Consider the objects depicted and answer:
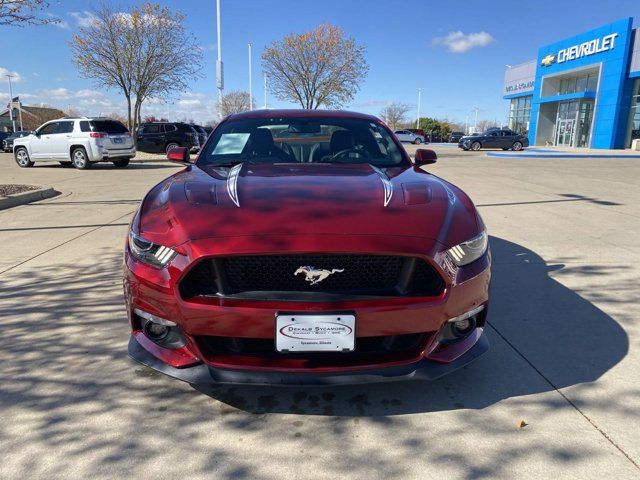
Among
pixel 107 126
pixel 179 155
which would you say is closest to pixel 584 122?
pixel 107 126

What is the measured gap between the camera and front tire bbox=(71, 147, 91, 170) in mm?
16250

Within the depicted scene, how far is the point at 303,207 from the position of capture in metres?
2.38

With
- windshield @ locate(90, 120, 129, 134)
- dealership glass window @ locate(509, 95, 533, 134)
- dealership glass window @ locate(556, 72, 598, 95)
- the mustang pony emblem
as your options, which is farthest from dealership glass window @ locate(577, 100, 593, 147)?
the mustang pony emblem

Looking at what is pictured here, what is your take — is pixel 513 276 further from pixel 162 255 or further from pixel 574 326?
pixel 162 255

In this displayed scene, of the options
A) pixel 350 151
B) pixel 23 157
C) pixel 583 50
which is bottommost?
pixel 23 157

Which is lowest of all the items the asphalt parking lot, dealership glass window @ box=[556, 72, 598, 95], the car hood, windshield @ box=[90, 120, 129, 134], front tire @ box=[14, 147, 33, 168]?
the asphalt parking lot

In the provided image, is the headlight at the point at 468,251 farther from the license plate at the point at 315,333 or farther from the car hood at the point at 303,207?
the license plate at the point at 315,333

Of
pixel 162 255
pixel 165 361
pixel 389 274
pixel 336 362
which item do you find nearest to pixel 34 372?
pixel 165 361

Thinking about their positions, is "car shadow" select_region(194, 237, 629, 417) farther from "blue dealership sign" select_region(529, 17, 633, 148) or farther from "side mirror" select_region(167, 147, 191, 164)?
"blue dealership sign" select_region(529, 17, 633, 148)

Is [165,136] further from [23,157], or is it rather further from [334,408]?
[334,408]

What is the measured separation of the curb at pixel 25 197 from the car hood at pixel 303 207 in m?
6.86

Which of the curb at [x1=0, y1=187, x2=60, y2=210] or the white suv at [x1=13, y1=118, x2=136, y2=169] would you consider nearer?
the curb at [x1=0, y1=187, x2=60, y2=210]

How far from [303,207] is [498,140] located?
3496cm

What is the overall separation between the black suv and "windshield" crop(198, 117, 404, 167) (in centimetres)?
1937
